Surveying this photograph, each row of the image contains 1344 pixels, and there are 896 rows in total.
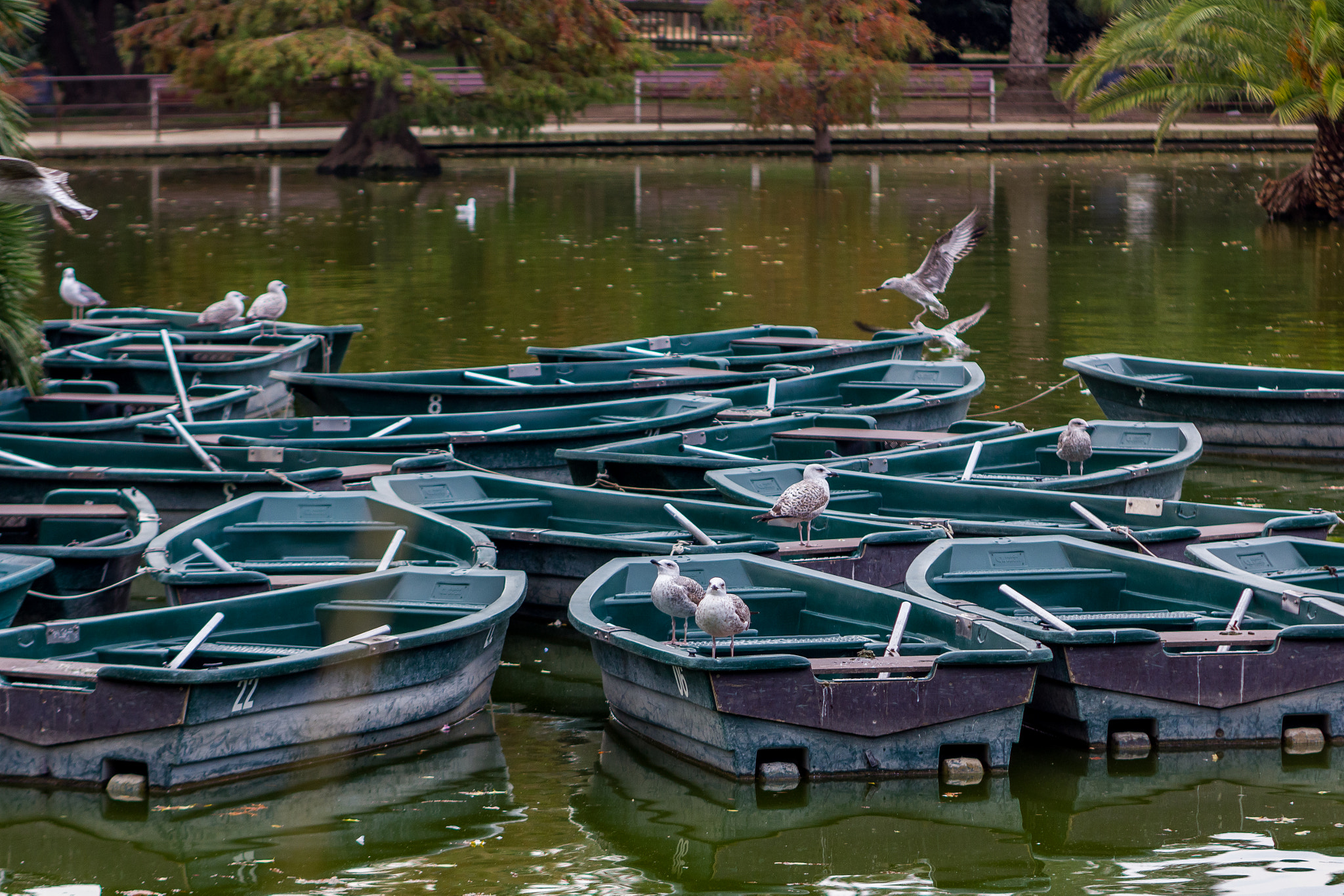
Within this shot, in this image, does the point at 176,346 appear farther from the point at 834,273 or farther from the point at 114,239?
the point at 114,239

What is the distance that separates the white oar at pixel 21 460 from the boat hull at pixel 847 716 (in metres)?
5.27

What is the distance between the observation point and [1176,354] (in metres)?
17.6

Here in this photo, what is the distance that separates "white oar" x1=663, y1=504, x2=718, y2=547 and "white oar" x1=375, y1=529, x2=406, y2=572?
1.53 m

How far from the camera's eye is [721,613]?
707 centimetres

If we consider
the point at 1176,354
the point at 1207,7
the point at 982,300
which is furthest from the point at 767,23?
the point at 1176,354

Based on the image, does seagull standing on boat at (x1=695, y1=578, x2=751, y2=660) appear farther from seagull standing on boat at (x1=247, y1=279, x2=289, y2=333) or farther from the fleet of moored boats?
seagull standing on boat at (x1=247, y1=279, x2=289, y2=333)

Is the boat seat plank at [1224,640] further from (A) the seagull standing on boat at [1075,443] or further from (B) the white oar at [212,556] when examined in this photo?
(B) the white oar at [212,556]

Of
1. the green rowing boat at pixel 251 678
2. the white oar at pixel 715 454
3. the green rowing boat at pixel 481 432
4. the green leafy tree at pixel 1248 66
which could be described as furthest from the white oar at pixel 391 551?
the green leafy tree at pixel 1248 66

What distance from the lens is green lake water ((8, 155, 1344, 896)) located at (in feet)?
22.1

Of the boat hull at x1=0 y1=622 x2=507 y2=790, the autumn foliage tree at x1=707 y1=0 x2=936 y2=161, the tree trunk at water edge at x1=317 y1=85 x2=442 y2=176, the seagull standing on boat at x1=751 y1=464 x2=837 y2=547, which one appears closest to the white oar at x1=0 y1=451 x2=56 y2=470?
the boat hull at x1=0 y1=622 x2=507 y2=790

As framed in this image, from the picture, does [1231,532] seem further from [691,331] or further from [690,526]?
[691,331]

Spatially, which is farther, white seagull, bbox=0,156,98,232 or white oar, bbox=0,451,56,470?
white oar, bbox=0,451,56,470

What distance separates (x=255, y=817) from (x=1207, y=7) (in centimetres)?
2269

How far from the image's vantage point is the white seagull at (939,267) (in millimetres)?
15172
